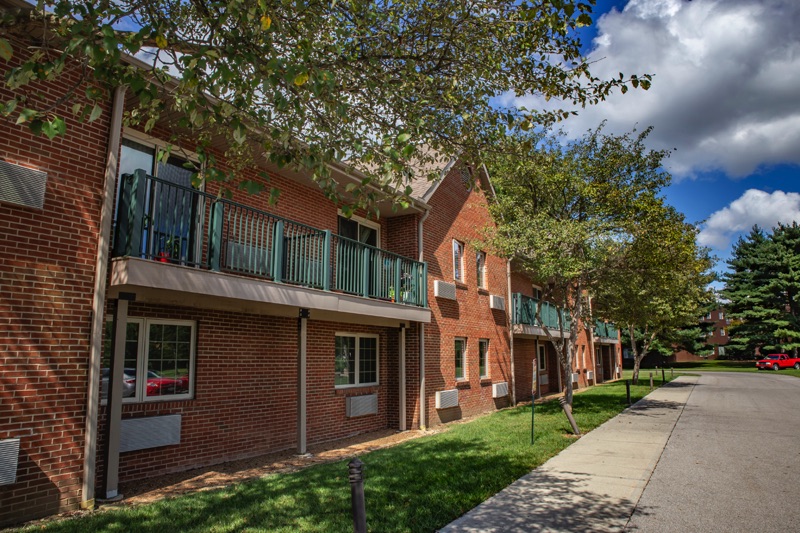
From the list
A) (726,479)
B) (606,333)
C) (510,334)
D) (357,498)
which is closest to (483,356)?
(510,334)

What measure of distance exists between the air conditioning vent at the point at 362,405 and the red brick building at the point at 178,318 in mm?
61

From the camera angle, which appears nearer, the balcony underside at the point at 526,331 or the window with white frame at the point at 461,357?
the window with white frame at the point at 461,357

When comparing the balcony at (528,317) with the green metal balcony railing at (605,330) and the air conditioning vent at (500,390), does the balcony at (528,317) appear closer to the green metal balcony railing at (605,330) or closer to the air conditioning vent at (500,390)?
the air conditioning vent at (500,390)

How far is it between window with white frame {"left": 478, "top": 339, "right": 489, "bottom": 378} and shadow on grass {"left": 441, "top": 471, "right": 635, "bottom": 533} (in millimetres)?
9915

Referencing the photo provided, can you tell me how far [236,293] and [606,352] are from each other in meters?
37.5

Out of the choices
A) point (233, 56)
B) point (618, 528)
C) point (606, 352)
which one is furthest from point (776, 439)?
point (606, 352)

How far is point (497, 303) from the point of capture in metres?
18.2

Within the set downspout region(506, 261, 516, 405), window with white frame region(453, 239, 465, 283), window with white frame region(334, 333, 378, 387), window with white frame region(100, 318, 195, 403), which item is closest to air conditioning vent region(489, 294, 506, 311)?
downspout region(506, 261, 516, 405)

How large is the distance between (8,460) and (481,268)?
47.1 feet

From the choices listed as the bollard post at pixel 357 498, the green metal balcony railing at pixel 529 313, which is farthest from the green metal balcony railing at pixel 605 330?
the bollard post at pixel 357 498

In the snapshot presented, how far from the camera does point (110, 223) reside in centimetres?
691

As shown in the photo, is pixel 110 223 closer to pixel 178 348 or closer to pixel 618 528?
pixel 178 348

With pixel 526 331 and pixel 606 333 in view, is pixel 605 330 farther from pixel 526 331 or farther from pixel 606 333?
pixel 526 331

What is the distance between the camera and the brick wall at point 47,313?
5832 mm
